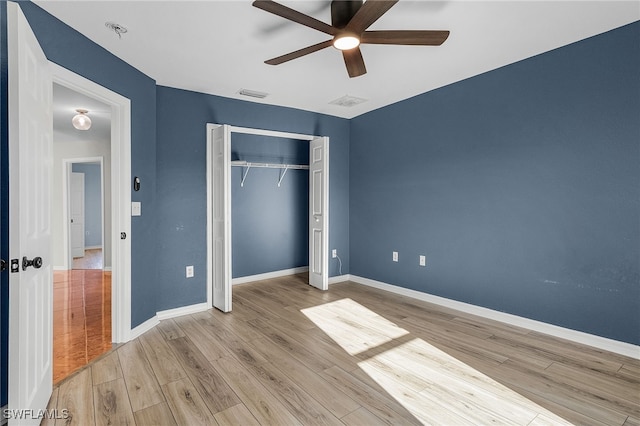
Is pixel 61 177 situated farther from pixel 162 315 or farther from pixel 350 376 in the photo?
pixel 350 376

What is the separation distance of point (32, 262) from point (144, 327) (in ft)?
5.68

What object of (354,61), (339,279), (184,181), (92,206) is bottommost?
(339,279)

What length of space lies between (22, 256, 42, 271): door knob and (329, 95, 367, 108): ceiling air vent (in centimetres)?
345

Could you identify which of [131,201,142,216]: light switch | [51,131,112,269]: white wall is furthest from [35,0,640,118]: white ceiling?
[51,131,112,269]: white wall

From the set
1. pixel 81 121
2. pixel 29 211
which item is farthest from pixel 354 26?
pixel 81 121

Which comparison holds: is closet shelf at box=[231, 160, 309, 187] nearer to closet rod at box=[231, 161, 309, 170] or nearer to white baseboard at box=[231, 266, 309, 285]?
closet rod at box=[231, 161, 309, 170]

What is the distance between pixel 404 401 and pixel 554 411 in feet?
2.82

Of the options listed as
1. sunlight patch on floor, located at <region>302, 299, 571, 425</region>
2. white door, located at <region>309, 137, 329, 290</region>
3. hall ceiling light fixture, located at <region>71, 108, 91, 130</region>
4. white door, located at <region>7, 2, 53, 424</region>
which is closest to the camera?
white door, located at <region>7, 2, 53, 424</region>

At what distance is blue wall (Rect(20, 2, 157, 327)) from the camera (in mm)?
2492

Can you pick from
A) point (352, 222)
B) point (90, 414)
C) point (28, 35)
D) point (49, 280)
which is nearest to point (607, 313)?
point (352, 222)

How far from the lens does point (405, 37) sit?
2.18m

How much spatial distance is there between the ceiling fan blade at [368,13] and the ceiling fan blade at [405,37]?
0.09 meters

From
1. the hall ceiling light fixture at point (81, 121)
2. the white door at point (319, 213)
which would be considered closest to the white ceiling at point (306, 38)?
the white door at point (319, 213)

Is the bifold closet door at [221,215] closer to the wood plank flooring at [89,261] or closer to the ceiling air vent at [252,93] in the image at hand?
the ceiling air vent at [252,93]
